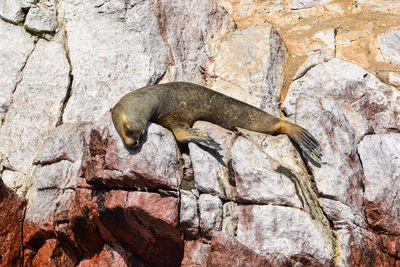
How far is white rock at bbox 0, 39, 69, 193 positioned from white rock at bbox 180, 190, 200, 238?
9.79ft

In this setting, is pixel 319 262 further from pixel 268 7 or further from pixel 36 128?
pixel 268 7

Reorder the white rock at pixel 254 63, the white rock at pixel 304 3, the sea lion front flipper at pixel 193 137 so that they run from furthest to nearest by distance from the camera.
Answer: the white rock at pixel 304 3 < the white rock at pixel 254 63 < the sea lion front flipper at pixel 193 137

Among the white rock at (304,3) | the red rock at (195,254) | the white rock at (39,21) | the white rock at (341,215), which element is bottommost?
the red rock at (195,254)

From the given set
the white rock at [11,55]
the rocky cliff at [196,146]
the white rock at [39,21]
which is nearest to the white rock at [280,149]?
the rocky cliff at [196,146]

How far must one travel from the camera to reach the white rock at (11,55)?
7.95 m

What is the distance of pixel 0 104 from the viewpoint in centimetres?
779

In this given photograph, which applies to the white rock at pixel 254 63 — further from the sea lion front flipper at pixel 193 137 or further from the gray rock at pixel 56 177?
the gray rock at pixel 56 177

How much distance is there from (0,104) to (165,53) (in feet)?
9.99

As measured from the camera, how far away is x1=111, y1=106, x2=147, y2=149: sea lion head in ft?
19.1

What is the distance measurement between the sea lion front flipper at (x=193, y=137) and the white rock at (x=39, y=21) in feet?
12.6

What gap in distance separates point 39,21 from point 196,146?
447cm

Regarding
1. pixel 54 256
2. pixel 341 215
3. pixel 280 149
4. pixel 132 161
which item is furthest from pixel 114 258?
pixel 341 215

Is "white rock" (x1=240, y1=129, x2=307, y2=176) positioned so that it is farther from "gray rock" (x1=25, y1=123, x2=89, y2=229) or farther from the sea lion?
"gray rock" (x1=25, y1=123, x2=89, y2=229)

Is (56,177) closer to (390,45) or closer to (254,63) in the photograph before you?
(254,63)
